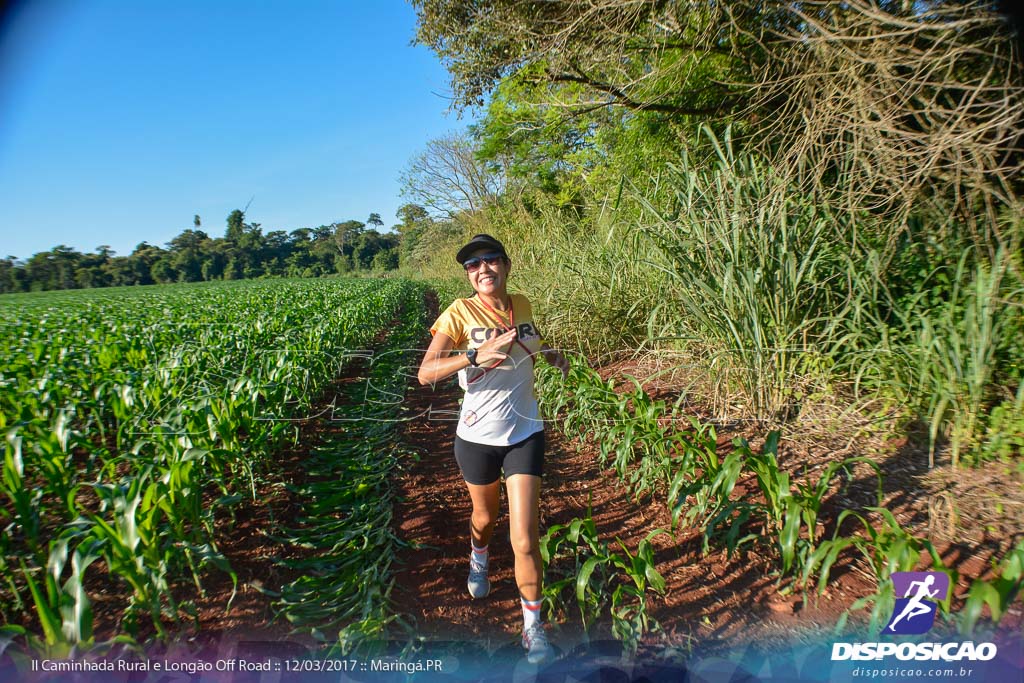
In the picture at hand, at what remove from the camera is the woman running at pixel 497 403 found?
193 centimetres

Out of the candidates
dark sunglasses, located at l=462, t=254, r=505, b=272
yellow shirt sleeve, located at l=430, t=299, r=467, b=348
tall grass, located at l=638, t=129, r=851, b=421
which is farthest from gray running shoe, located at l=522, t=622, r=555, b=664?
tall grass, located at l=638, t=129, r=851, b=421

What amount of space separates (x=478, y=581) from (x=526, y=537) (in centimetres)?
54

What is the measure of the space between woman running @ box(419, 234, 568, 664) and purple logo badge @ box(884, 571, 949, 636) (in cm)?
132

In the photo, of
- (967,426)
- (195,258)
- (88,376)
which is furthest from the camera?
(195,258)

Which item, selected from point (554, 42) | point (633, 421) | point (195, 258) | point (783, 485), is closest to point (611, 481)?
point (633, 421)

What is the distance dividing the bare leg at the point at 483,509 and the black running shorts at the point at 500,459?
4 cm

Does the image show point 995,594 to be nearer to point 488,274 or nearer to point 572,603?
point 572,603

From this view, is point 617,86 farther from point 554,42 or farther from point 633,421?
point 633,421

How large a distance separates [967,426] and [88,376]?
6.79 meters

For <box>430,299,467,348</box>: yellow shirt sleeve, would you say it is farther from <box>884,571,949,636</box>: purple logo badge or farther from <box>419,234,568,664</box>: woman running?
<box>884,571,949,636</box>: purple logo badge

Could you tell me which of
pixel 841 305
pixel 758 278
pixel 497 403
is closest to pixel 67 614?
pixel 497 403

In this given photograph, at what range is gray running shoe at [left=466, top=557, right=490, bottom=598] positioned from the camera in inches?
88.5

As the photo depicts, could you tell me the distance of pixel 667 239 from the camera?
3734 millimetres

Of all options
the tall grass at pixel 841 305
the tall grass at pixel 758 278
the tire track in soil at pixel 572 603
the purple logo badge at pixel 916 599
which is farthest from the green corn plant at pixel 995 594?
the tall grass at pixel 758 278
